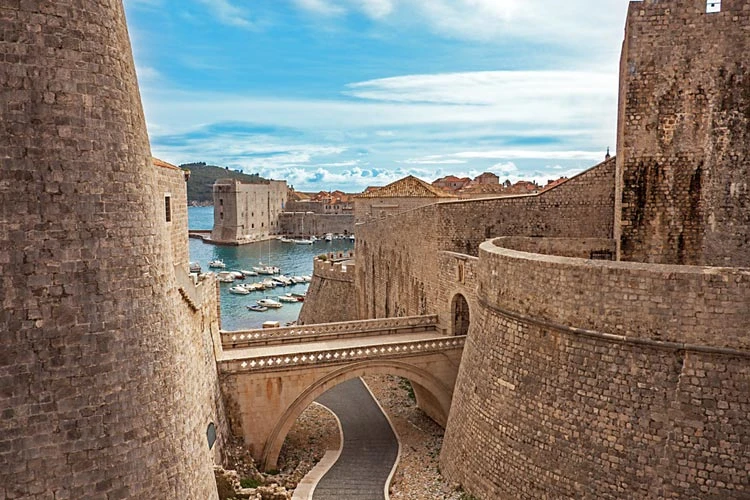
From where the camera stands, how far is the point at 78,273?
543 centimetres

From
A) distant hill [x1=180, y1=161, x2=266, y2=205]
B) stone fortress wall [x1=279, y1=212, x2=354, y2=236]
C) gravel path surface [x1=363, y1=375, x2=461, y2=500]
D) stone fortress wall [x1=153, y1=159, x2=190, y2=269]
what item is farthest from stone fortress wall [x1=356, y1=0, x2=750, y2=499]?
distant hill [x1=180, y1=161, x2=266, y2=205]

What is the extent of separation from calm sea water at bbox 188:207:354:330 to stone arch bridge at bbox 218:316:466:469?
23.5 m

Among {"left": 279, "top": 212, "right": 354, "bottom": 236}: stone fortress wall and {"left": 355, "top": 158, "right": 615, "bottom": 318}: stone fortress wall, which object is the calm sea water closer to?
{"left": 279, "top": 212, "right": 354, "bottom": 236}: stone fortress wall

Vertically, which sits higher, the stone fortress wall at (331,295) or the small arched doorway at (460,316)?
the small arched doorway at (460,316)

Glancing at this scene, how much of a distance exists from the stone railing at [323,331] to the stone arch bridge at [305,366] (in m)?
0.03

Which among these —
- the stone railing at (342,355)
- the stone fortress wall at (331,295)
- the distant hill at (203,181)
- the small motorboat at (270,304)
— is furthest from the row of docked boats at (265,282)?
the distant hill at (203,181)

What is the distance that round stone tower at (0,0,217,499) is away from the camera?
16.7 feet

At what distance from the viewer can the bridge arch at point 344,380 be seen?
581 inches

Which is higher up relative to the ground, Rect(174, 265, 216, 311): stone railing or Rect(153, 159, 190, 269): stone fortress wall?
Rect(153, 159, 190, 269): stone fortress wall

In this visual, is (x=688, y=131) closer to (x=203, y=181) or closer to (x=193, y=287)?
(x=193, y=287)

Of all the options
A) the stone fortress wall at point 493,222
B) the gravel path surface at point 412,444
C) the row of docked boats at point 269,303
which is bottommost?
the row of docked boats at point 269,303

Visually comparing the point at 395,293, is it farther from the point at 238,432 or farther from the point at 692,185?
the point at 692,185

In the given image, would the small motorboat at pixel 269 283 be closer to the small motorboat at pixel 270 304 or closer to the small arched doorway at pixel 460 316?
the small motorboat at pixel 270 304

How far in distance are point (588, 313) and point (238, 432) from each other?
9427mm
